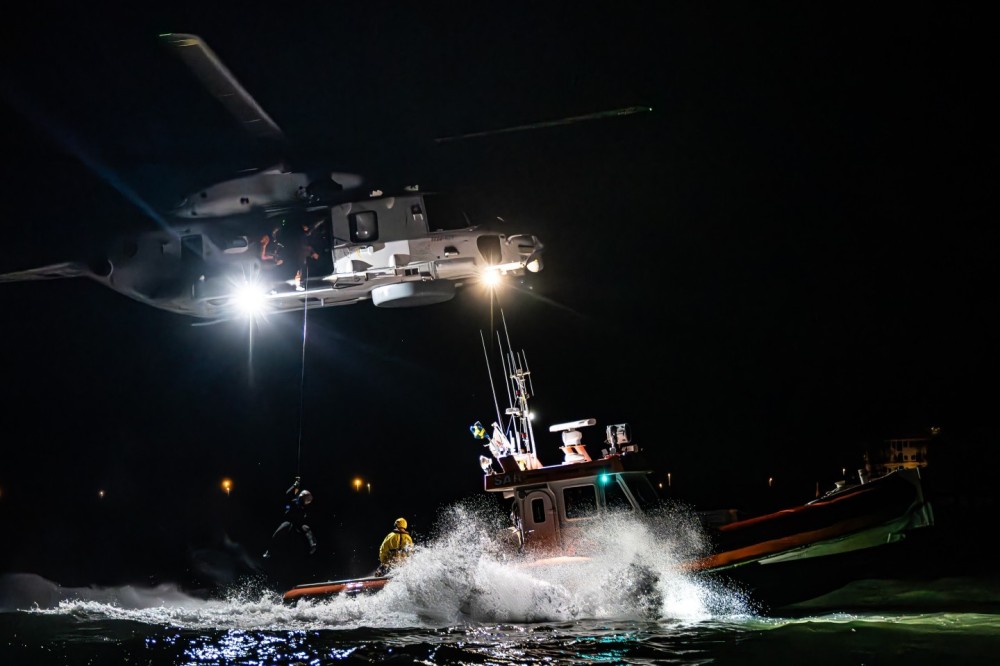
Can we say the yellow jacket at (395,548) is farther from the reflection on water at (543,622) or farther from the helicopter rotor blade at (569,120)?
the helicopter rotor blade at (569,120)

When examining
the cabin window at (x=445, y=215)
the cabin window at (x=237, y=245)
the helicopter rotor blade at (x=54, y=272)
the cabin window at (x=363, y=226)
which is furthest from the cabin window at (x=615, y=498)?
the helicopter rotor blade at (x=54, y=272)

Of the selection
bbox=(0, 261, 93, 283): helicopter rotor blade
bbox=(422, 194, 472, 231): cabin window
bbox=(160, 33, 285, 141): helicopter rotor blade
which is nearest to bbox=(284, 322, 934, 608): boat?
bbox=(422, 194, 472, 231): cabin window

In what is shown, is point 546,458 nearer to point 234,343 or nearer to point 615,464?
point 234,343

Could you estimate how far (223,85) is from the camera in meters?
8.20

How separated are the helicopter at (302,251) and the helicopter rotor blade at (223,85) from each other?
4.74ft

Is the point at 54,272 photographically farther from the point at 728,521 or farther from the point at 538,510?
the point at 728,521

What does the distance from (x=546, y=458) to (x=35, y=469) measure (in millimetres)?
15883

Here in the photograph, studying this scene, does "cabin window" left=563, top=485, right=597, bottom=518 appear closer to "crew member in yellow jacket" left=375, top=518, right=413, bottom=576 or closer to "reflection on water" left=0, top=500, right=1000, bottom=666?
"reflection on water" left=0, top=500, right=1000, bottom=666

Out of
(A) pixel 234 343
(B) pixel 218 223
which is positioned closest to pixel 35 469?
(A) pixel 234 343

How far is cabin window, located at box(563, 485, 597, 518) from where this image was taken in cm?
894

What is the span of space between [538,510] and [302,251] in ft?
17.8

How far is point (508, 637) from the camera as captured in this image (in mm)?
7309

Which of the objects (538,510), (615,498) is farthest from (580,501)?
(538,510)

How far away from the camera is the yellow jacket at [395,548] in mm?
9609
